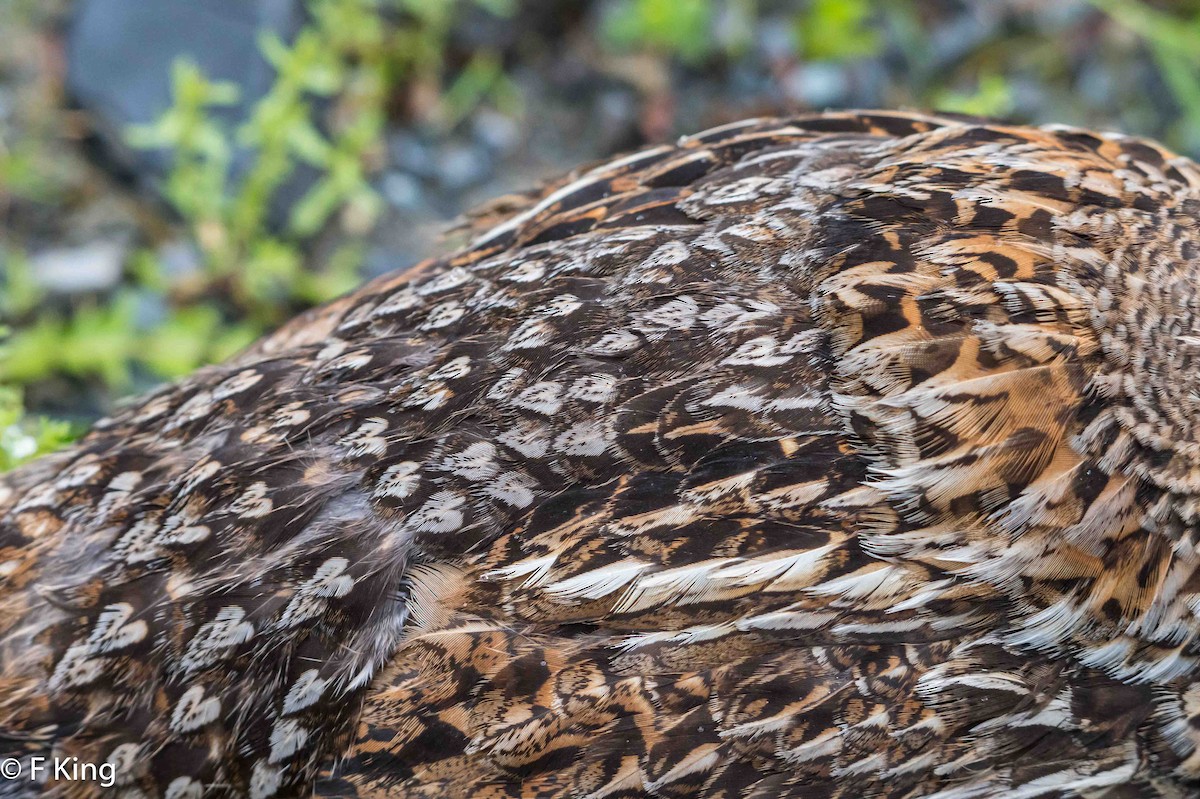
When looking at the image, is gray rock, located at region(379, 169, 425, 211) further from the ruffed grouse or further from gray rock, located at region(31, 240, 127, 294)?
the ruffed grouse

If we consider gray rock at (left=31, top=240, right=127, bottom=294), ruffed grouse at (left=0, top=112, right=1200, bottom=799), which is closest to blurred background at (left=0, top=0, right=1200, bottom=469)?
gray rock at (left=31, top=240, right=127, bottom=294)

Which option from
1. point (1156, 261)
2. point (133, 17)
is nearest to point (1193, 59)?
point (1156, 261)

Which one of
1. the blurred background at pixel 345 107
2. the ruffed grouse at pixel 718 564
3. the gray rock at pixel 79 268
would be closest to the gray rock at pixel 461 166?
the blurred background at pixel 345 107

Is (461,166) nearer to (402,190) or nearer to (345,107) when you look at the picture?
(402,190)

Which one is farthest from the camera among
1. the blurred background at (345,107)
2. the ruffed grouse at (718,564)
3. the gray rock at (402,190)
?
the gray rock at (402,190)

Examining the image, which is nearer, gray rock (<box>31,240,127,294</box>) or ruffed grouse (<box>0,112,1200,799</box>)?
ruffed grouse (<box>0,112,1200,799</box>)

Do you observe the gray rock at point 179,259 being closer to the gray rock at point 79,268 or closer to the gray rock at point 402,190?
the gray rock at point 79,268

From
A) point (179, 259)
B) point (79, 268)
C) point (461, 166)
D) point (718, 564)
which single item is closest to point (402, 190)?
point (461, 166)
